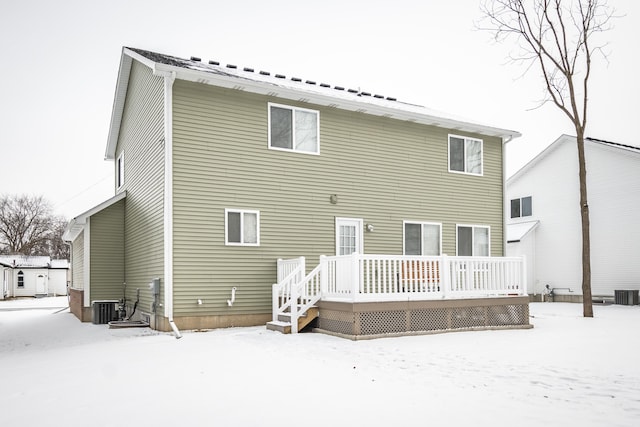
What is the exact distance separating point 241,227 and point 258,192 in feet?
3.18

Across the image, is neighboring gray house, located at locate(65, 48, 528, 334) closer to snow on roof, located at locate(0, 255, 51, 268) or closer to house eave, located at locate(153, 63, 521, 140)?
house eave, located at locate(153, 63, 521, 140)

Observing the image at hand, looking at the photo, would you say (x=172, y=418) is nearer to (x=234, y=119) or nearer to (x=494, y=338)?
(x=494, y=338)

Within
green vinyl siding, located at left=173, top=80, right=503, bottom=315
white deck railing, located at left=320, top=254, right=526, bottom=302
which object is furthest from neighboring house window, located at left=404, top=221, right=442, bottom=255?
white deck railing, located at left=320, top=254, right=526, bottom=302

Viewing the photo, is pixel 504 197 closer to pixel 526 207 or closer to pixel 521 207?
pixel 526 207

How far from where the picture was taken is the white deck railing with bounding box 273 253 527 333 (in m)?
11.5

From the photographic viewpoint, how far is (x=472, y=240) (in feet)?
55.8

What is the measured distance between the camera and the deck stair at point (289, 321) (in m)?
11.8

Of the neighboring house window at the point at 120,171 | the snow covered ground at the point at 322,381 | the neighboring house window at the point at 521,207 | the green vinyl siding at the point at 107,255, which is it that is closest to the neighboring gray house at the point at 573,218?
the neighboring house window at the point at 521,207

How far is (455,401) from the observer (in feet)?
19.1

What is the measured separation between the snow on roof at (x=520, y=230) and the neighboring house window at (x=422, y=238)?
10.2 metres

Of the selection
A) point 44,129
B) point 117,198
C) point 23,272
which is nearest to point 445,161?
point 117,198

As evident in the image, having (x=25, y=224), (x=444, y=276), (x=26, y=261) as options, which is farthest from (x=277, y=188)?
(x=25, y=224)

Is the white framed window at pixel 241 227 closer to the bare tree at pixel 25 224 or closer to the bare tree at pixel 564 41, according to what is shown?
the bare tree at pixel 564 41

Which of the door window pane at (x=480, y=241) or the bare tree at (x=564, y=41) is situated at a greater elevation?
the bare tree at (x=564, y=41)
